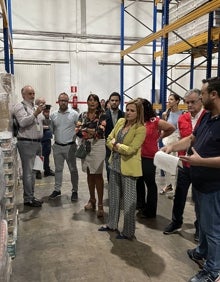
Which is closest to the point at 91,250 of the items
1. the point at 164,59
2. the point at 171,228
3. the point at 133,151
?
the point at 171,228

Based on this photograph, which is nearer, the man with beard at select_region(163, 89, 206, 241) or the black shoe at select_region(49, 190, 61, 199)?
the man with beard at select_region(163, 89, 206, 241)

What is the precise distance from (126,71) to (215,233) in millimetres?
8945

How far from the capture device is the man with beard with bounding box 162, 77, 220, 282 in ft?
7.52

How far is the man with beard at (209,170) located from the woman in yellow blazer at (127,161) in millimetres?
759

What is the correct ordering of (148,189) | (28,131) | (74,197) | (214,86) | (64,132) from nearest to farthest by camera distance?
1. (214,86)
2. (148,189)
3. (28,131)
4. (64,132)
5. (74,197)

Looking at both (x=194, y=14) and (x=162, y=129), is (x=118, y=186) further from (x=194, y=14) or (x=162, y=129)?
(x=194, y=14)

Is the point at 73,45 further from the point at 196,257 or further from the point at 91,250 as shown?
the point at 196,257

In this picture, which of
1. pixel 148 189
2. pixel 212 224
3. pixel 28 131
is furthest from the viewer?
pixel 28 131

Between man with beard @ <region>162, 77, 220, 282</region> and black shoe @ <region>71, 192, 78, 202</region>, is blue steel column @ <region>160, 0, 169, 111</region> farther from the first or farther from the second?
man with beard @ <region>162, 77, 220, 282</region>

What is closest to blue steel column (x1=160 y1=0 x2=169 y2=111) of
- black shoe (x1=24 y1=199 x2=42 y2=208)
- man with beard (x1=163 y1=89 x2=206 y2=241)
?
man with beard (x1=163 y1=89 x2=206 y2=241)

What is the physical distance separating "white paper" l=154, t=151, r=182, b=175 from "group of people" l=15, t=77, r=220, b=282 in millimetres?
130

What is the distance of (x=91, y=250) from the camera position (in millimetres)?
3195

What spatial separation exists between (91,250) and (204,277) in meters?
1.18

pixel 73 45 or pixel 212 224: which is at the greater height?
pixel 73 45
